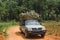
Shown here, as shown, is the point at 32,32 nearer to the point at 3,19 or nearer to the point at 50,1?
the point at 3,19

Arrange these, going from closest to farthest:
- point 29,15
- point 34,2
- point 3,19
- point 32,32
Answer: point 32,32 → point 29,15 → point 3,19 → point 34,2

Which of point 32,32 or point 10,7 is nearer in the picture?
point 32,32

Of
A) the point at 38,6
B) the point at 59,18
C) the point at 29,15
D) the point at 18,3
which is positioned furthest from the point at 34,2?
the point at 29,15

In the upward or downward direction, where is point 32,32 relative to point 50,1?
downward

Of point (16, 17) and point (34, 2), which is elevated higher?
point (34, 2)

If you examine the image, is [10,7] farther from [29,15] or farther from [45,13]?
[29,15]

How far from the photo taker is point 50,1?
182ft

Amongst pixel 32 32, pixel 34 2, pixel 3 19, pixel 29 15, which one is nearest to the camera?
pixel 32 32

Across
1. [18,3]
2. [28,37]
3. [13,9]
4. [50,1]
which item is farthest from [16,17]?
[28,37]

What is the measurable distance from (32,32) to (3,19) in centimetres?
3395

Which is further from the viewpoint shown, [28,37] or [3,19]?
[3,19]

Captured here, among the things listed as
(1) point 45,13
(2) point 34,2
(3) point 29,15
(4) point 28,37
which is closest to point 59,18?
(1) point 45,13

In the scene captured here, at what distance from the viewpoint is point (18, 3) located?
186ft

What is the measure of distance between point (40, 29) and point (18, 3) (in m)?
40.0
